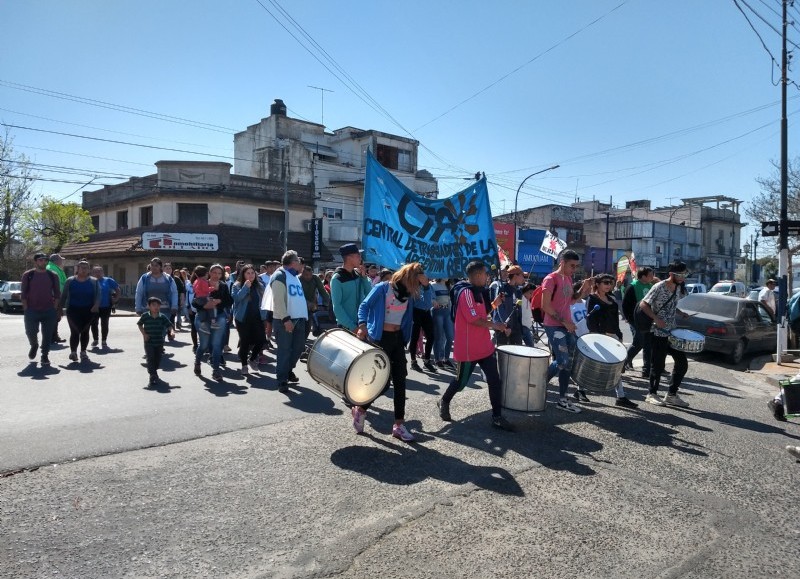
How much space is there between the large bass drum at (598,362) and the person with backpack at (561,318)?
135 millimetres

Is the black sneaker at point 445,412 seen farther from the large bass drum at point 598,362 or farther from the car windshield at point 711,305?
the car windshield at point 711,305

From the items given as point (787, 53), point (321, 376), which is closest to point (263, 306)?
point (321, 376)

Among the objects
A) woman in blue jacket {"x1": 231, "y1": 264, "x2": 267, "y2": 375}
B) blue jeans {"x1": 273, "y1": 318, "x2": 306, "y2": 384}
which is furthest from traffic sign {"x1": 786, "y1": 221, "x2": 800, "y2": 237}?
woman in blue jacket {"x1": 231, "y1": 264, "x2": 267, "y2": 375}

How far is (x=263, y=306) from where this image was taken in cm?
821

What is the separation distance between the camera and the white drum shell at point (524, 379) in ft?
20.9

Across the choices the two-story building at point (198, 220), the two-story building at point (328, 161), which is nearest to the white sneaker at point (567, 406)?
the two-story building at point (198, 220)

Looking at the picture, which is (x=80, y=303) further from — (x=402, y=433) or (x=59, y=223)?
(x=59, y=223)

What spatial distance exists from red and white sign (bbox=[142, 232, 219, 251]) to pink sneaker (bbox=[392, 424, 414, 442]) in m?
29.2

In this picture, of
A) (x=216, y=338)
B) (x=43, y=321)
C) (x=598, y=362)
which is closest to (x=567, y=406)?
(x=598, y=362)

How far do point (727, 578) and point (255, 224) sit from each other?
112 ft

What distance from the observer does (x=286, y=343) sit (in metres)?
7.77

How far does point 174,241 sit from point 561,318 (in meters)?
29.1

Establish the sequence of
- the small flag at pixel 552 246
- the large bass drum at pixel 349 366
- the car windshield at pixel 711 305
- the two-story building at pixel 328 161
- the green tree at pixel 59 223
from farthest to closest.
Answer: the two-story building at pixel 328 161, the green tree at pixel 59 223, the small flag at pixel 552 246, the car windshield at pixel 711 305, the large bass drum at pixel 349 366

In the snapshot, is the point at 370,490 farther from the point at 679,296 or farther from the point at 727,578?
the point at 679,296
